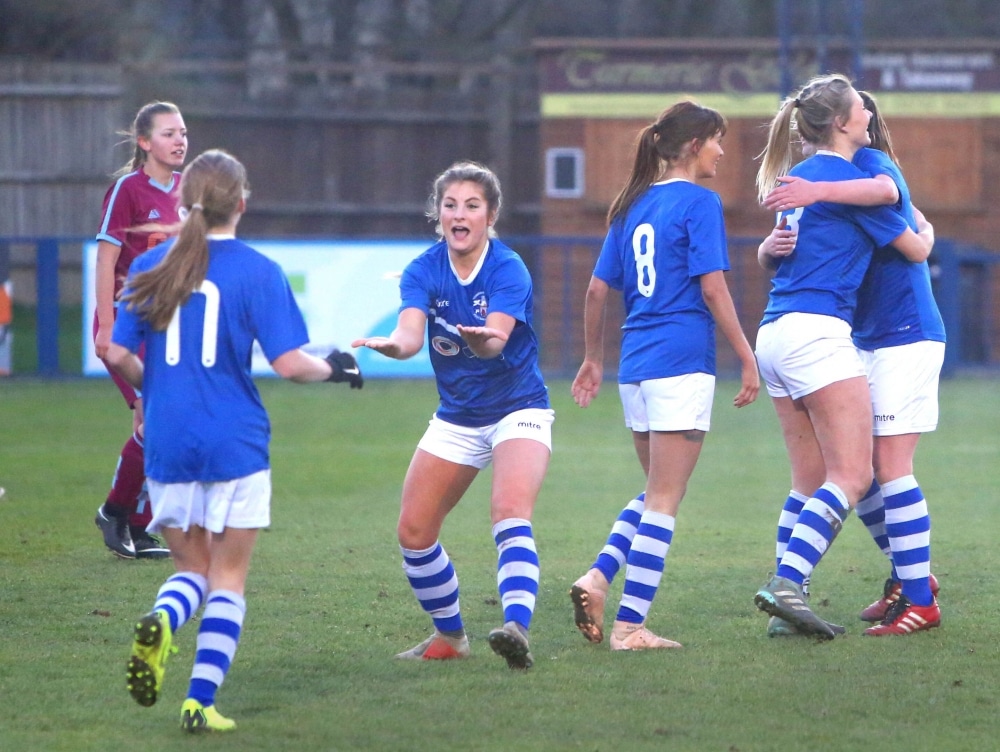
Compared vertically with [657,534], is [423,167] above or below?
above

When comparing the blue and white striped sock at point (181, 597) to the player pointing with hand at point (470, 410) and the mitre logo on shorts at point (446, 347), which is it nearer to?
the player pointing with hand at point (470, 410)

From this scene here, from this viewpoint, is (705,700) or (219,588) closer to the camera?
(219,588)

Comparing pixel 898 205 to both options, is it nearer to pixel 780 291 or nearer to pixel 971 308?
pixel 780 291

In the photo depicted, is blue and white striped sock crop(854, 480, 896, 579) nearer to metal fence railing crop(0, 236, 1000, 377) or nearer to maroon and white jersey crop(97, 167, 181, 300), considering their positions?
maroon and white jersey crop(97, 167, 181, 300)

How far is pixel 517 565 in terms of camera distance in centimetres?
454

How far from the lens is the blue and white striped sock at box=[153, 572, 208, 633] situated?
375cm

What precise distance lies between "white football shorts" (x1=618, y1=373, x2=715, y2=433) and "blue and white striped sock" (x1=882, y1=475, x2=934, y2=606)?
0.80 meters

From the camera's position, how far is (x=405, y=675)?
4473 mm

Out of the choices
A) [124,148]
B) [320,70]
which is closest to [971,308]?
[320,70]

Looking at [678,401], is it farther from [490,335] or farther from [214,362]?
[214,362]

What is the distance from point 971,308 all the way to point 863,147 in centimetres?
1413

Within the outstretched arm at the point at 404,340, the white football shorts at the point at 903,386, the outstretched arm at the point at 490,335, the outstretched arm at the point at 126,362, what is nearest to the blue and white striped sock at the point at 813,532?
the white football shorts at the point at 903,386

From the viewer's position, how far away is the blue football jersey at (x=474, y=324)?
4.58 metres

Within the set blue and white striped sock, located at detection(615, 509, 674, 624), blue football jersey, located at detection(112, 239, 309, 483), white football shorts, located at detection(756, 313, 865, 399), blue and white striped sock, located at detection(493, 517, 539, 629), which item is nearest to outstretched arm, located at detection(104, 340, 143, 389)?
blue football jersey, located at detection(112, 239, 309, 483)
